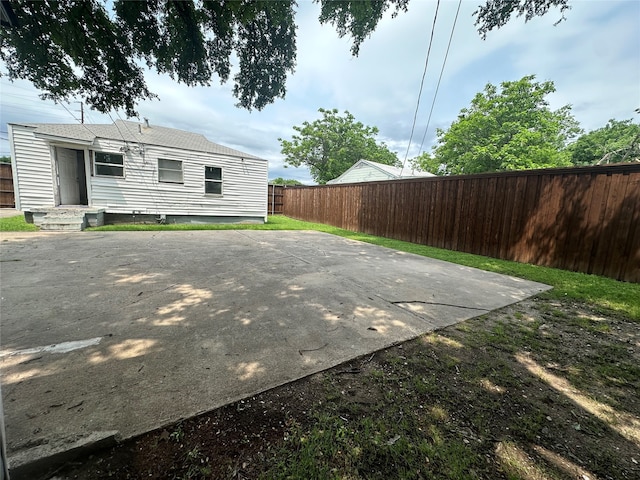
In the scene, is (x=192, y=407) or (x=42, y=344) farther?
(x=42, y=344)

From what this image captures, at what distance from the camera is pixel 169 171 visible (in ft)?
32.9

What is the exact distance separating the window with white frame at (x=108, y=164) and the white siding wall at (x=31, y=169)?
1139mm

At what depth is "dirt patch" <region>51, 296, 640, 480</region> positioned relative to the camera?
3.93ft

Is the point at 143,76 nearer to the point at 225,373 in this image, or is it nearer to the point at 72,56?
the point at 72,56

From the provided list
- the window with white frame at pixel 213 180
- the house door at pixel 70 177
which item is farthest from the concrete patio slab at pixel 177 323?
the window with white frame at pixel 213 180

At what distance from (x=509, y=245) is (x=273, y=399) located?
22.4 feet

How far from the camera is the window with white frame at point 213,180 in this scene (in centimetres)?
1084

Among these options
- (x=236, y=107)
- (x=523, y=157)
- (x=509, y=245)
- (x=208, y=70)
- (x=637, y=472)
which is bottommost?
(x=637, y=472)

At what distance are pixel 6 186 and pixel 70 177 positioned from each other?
17.7 ft

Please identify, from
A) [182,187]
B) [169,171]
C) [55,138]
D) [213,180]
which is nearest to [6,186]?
[55,138]

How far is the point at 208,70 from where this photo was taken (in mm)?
2586

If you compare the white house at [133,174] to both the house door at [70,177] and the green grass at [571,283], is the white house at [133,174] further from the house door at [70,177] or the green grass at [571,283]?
the green grass at [571,283]

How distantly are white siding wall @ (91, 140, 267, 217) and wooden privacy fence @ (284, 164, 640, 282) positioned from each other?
6.02 meters

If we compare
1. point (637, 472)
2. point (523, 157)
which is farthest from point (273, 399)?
point (523, 157)
